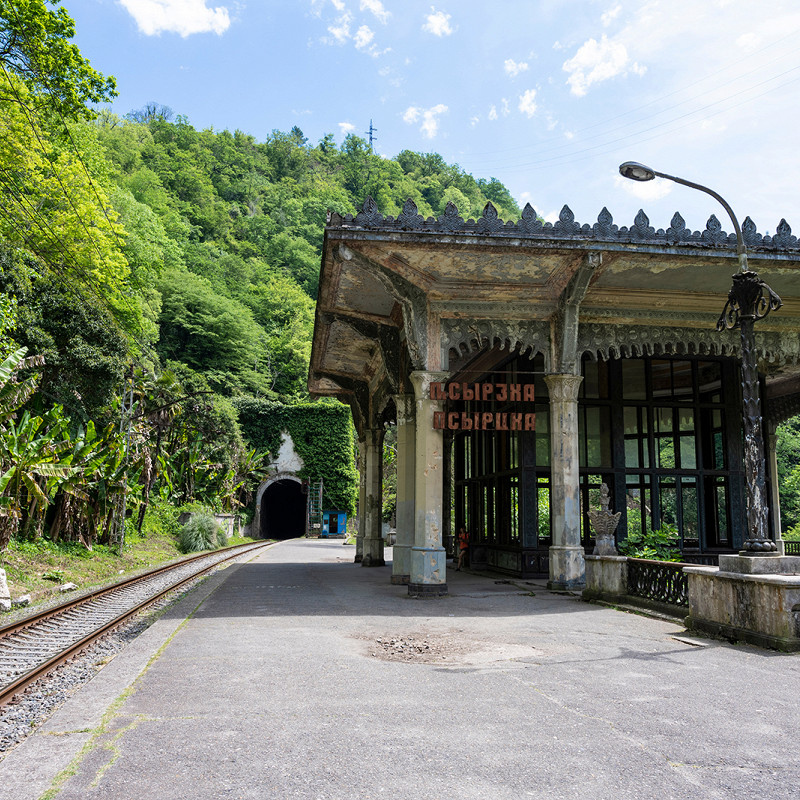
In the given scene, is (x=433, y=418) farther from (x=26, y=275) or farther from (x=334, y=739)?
(x=26, y=275)

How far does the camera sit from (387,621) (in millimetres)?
9938

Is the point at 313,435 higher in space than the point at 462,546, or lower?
higher

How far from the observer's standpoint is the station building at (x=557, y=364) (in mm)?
12555

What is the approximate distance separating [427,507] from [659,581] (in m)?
4.38

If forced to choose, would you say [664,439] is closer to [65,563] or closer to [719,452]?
[719,452]

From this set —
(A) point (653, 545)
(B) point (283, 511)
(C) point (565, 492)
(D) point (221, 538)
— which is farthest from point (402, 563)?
(B) point (283, 511)

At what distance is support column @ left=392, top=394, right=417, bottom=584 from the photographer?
1552cm

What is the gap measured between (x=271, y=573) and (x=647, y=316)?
1238cm

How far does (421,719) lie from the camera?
4.79 metres

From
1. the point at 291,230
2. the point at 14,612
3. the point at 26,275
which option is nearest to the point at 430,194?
the point at 291,230

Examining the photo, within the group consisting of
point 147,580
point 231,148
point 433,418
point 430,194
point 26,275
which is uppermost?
point 231,148

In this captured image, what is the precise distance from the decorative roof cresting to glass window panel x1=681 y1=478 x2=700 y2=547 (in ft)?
23.2

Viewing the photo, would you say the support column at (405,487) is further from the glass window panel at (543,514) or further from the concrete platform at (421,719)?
the concrete platform at (421,719)

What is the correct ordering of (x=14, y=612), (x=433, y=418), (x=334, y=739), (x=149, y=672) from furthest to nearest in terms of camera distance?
(x=433, y=418), (x=14, y=612), (x=149, y=672), (x=334, y=739)
